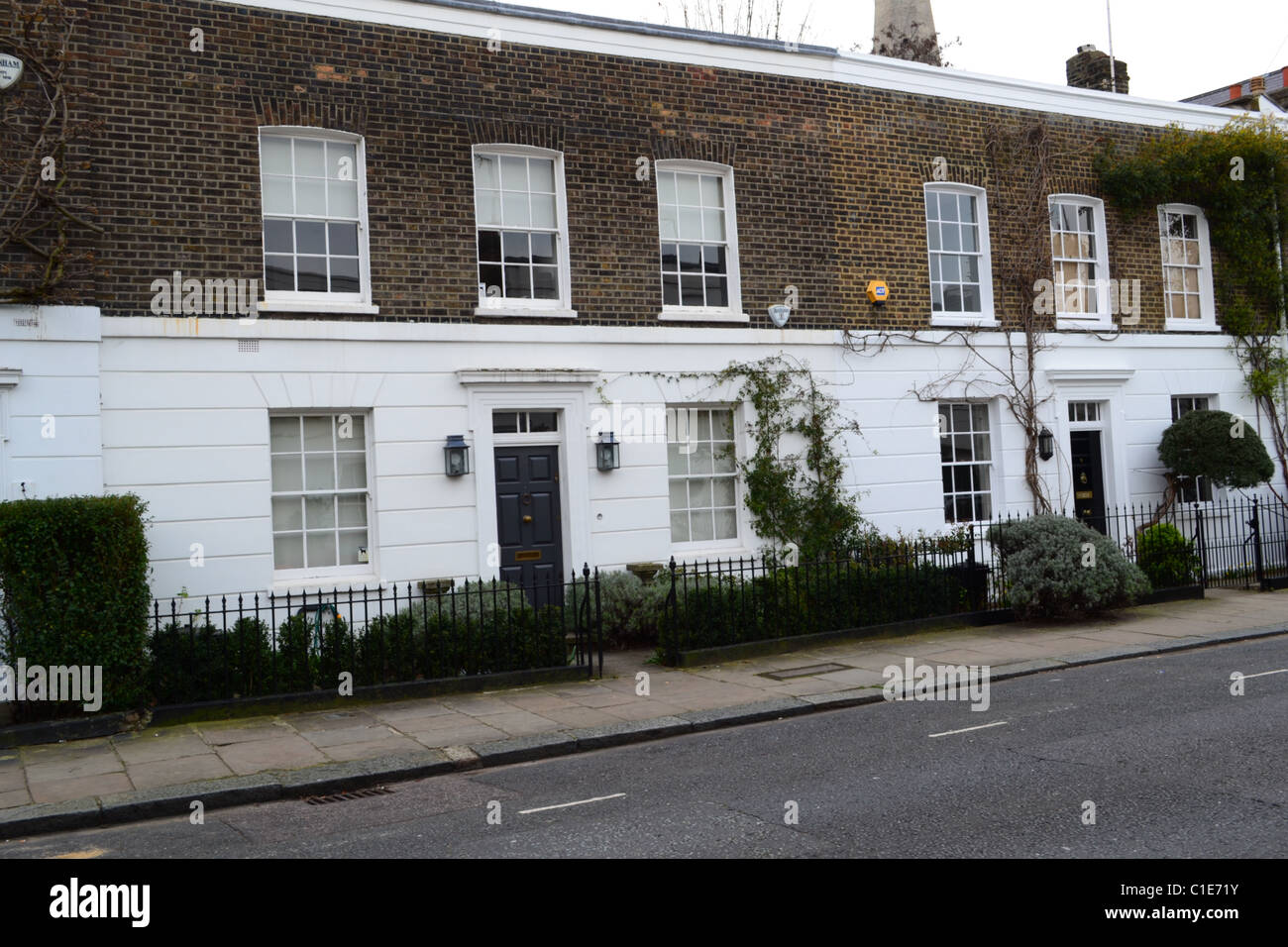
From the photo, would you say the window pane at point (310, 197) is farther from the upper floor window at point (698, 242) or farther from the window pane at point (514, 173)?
the upper floor window at point (698, 242)

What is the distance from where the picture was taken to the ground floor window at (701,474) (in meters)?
15.4

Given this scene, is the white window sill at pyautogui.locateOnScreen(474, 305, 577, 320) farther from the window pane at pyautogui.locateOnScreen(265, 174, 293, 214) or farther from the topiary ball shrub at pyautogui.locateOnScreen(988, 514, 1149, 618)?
the topiary ball shrub at pyautogui.locateOnScreen(988, 514, 1149, 618)

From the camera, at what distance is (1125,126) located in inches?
750

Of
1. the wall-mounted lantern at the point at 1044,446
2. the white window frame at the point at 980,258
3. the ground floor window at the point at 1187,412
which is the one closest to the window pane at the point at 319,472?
the white window frame at the point at 980,258

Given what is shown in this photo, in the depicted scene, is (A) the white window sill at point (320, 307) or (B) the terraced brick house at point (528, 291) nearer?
(B) the terraced brick house at point (528, 291)

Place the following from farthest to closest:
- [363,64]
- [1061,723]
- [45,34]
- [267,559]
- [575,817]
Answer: [363,64]
[267,559]
[45,34]
[1061,723]
[575,817]

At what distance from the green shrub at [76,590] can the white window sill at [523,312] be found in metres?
5.34

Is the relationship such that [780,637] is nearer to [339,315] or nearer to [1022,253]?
[339,315]

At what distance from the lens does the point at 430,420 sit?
537 inches

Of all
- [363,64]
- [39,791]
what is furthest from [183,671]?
[363,64]

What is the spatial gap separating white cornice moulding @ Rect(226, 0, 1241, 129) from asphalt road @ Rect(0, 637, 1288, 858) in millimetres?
9560

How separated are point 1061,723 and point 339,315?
9.10 metres

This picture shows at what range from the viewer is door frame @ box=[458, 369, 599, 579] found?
544 inches

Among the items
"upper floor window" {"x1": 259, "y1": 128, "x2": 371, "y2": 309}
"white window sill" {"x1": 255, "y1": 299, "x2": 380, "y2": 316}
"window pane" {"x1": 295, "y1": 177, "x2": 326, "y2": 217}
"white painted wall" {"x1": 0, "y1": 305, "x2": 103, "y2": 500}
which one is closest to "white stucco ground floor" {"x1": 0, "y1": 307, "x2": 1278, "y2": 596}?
"white painted wall" {"x1": 0, "y1": 305, "x2": 103, "y2": 500}
